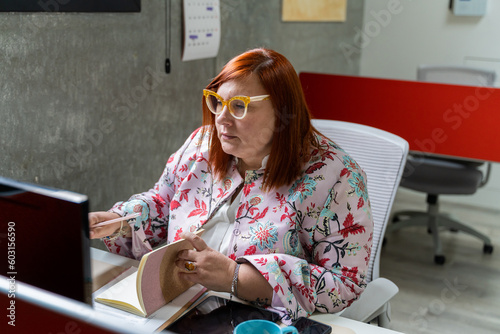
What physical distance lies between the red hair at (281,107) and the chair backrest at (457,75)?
9.59 ft

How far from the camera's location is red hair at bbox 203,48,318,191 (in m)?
1.52

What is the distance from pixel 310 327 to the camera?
126cm

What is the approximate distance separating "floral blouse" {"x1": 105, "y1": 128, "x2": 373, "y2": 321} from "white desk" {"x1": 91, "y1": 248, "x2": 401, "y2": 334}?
45mm

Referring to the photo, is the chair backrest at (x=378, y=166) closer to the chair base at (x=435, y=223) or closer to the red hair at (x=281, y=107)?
the red hair at (x=281, y=107)

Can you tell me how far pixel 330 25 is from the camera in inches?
167

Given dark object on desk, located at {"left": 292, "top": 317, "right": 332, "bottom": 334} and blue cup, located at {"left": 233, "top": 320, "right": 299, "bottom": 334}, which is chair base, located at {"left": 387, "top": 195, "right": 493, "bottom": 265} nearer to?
dark object on desk, located at {"left": 292, "top": 317, "right": 332, "bottom": 334}

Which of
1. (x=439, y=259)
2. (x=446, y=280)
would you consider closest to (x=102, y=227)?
(x=446, y=280)

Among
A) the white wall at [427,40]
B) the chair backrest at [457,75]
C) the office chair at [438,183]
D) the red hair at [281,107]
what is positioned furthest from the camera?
the white wall at [427,40]

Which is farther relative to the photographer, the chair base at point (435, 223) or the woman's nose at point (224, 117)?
the chair base at point (435, 223)

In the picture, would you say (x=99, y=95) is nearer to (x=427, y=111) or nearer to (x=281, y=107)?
(x=281, y=107)

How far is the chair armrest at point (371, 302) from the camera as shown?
1.54 m

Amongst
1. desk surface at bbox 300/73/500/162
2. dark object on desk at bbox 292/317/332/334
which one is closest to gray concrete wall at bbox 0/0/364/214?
desk surface at bbox 300/73/500/162

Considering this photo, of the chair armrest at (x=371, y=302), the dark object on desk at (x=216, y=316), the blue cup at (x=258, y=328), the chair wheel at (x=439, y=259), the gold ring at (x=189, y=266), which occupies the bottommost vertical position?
the chair wheel at (x=439, y=259)

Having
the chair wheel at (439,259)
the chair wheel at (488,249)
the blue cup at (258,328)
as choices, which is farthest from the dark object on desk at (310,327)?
the chair wheel at (488,249)
